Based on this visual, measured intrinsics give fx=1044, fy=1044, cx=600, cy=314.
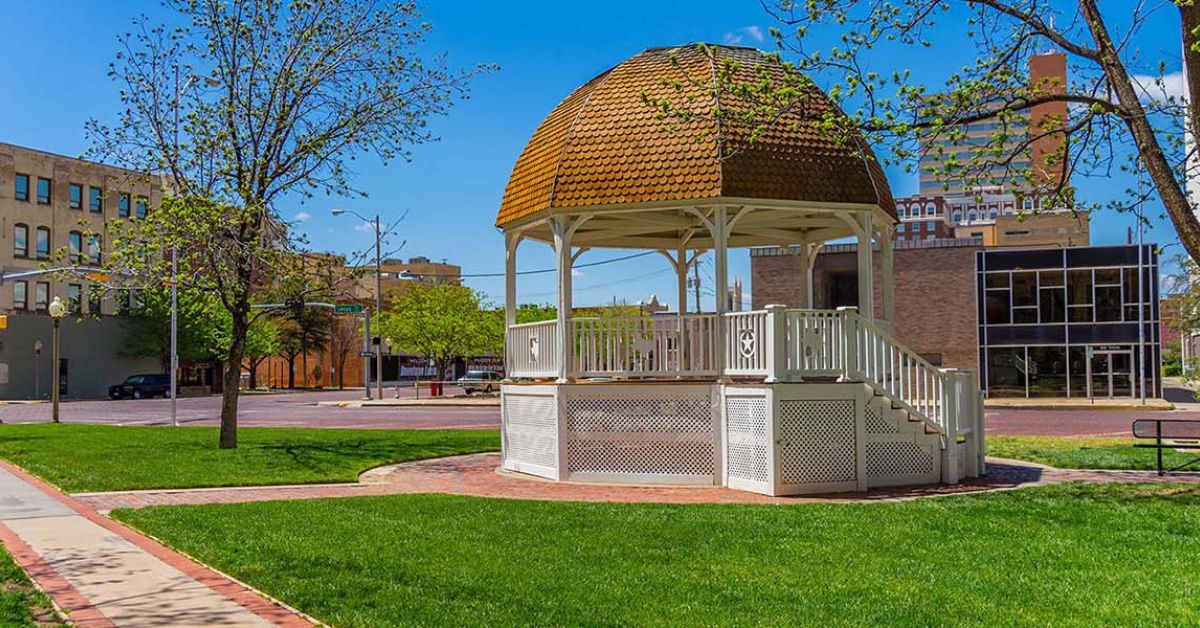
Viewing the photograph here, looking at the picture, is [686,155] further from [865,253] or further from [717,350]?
[865,253]

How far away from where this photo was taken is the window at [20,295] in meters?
64.8

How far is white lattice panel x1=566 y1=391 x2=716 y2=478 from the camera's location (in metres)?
14.9

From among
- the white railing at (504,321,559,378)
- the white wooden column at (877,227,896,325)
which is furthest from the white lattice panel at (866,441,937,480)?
the white railing at (504,321,559,378)

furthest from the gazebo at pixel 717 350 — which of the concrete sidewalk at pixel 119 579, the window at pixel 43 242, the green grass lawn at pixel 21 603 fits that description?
the window at pixel 43 242

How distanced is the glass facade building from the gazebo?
37093 millimetres

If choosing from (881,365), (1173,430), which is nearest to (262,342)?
(881,365)

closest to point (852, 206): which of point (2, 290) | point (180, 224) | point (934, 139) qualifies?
point (934, 139)

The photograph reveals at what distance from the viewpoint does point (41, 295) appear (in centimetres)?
6631

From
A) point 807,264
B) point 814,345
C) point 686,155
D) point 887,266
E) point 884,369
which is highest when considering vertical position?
point 686,155

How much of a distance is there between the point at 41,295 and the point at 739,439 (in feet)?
210

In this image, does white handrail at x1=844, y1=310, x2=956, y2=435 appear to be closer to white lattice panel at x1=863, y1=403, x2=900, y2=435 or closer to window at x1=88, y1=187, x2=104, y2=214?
white lattice panel at x1=863, y1=403, x2=900, y2=435

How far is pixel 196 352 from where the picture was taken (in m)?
71.2

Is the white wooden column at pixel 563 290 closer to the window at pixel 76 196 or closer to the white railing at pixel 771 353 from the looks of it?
the white railing at pixel 771 353

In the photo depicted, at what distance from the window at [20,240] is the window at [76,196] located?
383 centimetres
